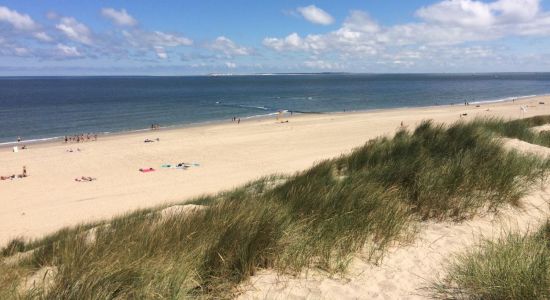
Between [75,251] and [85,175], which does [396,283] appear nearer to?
[75,251]

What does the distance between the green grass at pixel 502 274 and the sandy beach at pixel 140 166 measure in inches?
364

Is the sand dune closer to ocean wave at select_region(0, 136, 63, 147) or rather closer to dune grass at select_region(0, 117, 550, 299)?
dune grass at select_region(0, 117, 550, 299)

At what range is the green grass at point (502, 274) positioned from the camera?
3.04 metres

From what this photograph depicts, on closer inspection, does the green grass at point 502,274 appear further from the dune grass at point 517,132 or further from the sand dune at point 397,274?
the dune grass at point 517,132

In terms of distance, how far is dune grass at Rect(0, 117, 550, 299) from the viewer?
125 inches

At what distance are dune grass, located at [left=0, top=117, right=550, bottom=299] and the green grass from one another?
Result: 2.77 feet

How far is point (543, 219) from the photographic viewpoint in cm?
532

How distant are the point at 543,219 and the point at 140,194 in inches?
506

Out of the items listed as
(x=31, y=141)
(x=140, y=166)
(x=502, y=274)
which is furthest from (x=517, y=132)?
(x=31, y=141)

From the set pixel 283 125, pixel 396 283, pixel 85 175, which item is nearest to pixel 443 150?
pixel 396 283

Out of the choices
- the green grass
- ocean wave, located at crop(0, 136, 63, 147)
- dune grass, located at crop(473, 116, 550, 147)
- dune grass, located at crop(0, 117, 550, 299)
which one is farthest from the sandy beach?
the green grass

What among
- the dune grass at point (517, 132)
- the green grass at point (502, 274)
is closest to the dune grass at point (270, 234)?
the green grass at point (502, 274)

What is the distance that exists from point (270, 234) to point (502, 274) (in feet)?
6.87

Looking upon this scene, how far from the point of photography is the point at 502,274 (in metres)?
3.21
